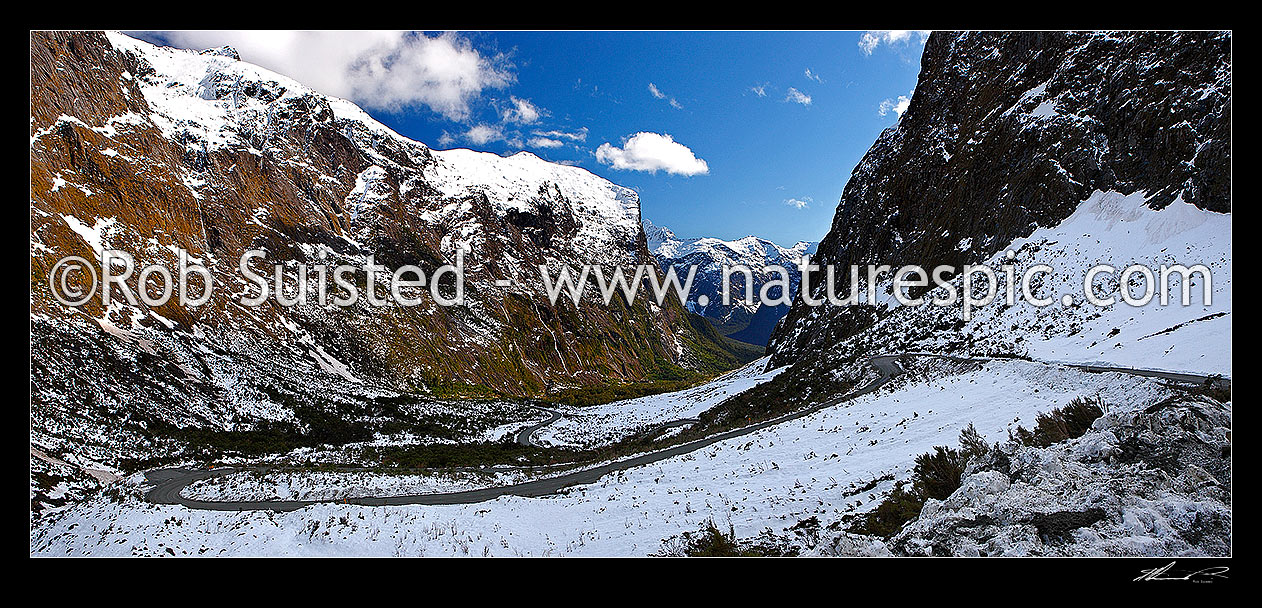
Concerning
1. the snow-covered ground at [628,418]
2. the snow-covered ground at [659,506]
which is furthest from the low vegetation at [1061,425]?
the snow-covered ground at [628,418]

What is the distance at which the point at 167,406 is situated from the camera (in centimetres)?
4253

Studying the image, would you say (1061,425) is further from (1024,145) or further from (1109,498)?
(1024,145)

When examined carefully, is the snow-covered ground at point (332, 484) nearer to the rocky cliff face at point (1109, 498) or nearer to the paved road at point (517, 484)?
the paved road at point (517, 484)

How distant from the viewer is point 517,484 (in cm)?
2159

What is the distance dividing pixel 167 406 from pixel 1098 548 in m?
59.1

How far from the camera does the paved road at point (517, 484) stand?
18422 mm

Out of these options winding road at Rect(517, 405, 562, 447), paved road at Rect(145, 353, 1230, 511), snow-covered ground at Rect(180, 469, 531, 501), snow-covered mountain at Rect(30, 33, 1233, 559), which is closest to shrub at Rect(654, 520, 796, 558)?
snow-covered mountain at Rect(30, 33, 1233, 559)
